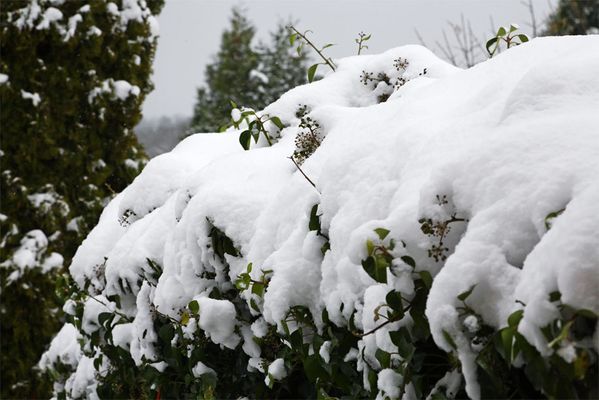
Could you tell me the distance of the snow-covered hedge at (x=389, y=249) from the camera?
1.05 metres

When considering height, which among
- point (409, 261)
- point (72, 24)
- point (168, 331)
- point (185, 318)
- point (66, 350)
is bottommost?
point (66, 350)

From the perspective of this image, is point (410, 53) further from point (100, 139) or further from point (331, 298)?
point (100, 139)

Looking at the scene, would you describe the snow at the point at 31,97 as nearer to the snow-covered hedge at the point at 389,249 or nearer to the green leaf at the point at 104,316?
the snow-covered hedge at the point at 389,249

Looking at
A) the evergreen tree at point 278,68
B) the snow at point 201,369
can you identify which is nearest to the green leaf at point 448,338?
the snow at point 201,369

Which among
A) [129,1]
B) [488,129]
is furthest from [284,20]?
[488,129]

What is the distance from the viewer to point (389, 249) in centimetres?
125

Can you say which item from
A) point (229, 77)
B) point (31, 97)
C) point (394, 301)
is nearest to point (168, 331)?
point (394, 301)

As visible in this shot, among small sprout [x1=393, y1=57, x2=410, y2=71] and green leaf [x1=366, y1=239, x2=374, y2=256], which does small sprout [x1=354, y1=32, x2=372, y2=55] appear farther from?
green leaf [x1=366, y1=239, x2=374, y2=256]

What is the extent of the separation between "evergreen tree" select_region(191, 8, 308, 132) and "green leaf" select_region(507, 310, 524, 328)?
17139 millimetres

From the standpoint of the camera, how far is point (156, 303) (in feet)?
7.44

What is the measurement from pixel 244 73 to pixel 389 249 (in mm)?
22056

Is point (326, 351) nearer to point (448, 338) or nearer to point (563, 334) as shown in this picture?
point (448, 338)

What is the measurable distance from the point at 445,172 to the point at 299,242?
0.56m

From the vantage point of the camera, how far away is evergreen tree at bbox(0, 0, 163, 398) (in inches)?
247
